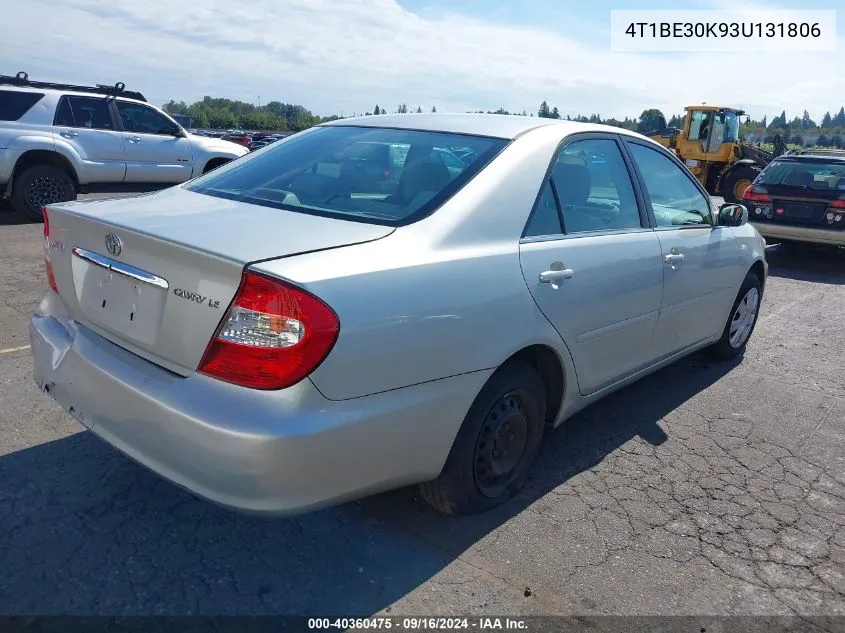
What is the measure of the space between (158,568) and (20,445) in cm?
125

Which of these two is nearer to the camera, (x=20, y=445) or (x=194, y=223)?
(x=194, y=223)

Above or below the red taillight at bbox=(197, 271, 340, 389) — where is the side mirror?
above

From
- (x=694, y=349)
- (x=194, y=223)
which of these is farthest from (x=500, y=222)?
(x=694, y=349)

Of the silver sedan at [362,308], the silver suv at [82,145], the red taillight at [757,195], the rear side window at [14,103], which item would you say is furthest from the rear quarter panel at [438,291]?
the rear side window at [14,103]

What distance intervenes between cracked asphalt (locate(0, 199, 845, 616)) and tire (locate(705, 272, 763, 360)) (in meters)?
1.09

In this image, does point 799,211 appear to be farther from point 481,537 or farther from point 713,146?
point 713,146

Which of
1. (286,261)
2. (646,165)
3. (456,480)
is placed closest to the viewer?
(286,261)

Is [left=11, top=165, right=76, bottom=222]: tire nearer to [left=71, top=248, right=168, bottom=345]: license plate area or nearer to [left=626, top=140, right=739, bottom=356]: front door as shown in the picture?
[left=71, top=248, right=168, bottom=345]: license plate area

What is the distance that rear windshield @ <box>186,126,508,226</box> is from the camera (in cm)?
281

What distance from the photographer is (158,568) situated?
2.54m

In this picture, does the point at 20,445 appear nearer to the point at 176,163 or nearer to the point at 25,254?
the point at 25,254

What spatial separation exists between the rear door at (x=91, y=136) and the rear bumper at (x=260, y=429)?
27.7 feet

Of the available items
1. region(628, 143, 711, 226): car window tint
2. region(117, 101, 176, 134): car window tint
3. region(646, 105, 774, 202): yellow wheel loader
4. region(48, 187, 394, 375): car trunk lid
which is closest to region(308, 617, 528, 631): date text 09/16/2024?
region(48, 187, 394, 375): car trunk lid

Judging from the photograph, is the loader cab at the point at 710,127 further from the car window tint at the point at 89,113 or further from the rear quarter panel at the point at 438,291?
the rear quarter panel at the point at 438,291
